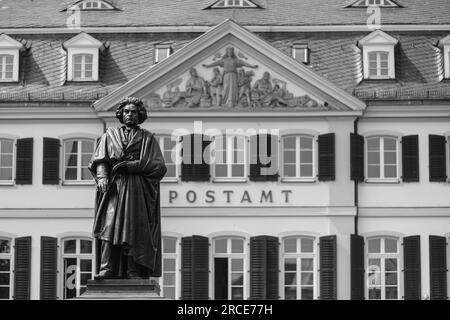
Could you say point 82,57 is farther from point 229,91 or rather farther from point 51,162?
point 229,91

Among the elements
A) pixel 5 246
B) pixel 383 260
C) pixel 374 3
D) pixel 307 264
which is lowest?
pixel 307 264

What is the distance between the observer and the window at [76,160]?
36.0 metres

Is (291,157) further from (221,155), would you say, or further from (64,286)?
(64,286)

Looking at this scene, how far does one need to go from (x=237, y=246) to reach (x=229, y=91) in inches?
166

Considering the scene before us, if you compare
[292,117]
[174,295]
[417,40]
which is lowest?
[174,295]

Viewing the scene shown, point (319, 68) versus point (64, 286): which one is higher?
point (319, 68)

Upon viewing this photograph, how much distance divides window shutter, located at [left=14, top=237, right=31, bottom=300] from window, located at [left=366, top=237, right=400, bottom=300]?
9117 millimetres

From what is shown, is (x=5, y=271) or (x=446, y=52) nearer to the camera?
(x=5, y=271)

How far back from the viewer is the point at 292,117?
35562 mm

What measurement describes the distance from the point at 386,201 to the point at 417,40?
518cm

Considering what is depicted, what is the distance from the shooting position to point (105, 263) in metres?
13.0

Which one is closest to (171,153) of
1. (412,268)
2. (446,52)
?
(412,268)

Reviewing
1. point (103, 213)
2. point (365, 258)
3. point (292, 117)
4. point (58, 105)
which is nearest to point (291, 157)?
point (292, 117)

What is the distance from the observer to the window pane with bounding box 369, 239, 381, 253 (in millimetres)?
35344
